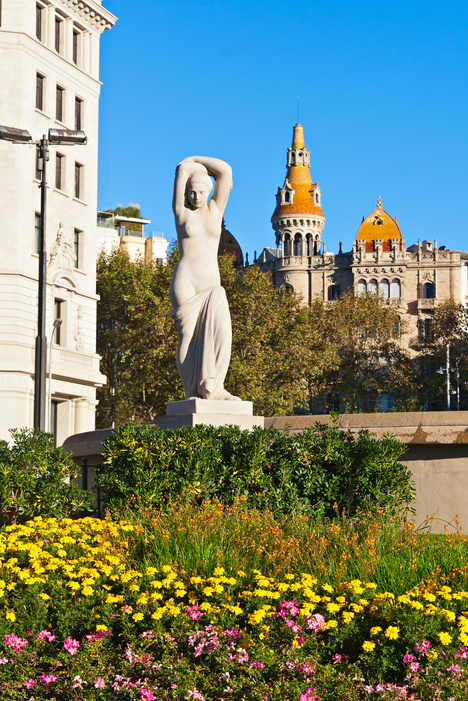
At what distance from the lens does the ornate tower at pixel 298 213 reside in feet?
438

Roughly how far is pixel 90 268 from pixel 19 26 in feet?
40.8

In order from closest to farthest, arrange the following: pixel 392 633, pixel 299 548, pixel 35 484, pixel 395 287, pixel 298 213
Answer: pixel 392 633 < pixel 299 548 < pixel 35 484 < pixel 395 287 < pixel 298 213

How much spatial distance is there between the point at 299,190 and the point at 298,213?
16.0ft

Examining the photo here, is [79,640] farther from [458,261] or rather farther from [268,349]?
[458,261]

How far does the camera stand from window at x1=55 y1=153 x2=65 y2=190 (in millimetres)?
47903

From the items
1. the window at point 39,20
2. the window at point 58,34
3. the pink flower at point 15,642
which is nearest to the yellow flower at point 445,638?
the pink flower at point 15,642

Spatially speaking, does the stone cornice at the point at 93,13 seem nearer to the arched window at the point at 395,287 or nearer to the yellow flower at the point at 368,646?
the yellow flower at the point at 368,646

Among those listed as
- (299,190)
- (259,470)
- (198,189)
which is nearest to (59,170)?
(198,189)

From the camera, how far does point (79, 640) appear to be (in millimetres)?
7109

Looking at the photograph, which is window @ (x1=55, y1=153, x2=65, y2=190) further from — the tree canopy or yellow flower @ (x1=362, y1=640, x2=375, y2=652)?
yellow flower @ (x1=362, y1=640, x2=375, y2=652)

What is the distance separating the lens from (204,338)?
504 inches

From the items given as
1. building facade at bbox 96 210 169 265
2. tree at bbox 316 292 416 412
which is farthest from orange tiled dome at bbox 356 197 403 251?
tree at bbox 316 292 416 412

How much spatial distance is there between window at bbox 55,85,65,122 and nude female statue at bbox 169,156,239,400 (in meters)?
37.4

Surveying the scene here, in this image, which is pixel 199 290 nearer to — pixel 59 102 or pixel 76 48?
pixel 59 102
